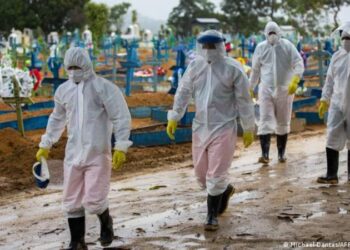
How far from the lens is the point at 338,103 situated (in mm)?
8234

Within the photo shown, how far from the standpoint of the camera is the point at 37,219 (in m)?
7.04

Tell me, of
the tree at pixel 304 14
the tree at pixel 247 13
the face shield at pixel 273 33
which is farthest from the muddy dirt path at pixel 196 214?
the tree at pixel 247 13

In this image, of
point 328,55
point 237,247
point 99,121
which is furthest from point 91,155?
point 328,55

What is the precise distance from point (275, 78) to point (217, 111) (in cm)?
367

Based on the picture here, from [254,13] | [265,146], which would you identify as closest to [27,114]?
[265,146]

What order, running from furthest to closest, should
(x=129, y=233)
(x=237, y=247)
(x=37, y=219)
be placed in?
(x=37, y=219) < (x=129, y=233) < (x=237, y=247)

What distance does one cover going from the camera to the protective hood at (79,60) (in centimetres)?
579

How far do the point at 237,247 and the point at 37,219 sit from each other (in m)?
2.18

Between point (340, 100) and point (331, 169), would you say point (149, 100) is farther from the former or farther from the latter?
point (340, 100)

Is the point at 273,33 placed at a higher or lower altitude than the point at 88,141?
higher

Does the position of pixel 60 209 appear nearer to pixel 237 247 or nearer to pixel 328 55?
pixel 237 247

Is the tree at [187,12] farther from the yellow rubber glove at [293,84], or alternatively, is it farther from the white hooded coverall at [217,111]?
the white hooded coverall at [217,111]

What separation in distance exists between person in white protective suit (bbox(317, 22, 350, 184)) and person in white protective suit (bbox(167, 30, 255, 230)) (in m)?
1.99

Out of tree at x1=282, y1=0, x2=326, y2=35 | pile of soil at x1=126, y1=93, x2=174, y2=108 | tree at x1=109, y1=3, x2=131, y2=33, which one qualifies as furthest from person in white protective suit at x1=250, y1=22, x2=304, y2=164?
tree at x1=109, y1=3, x2=131, y2=33
